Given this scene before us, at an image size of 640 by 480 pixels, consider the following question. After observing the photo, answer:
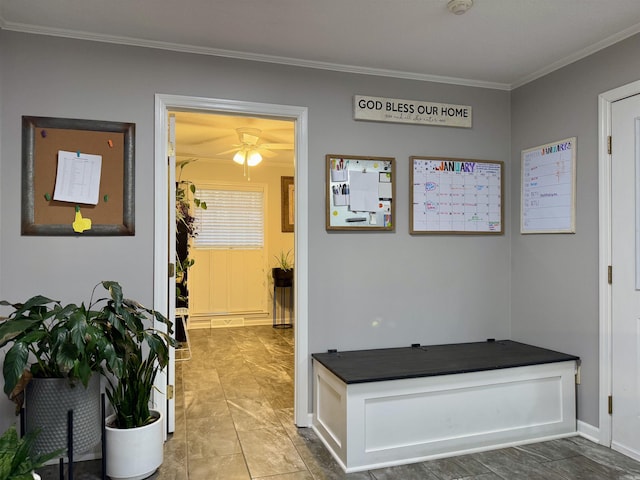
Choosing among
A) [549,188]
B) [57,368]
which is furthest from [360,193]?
[57,368]

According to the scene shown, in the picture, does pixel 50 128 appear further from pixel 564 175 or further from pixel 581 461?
pixel 581 461

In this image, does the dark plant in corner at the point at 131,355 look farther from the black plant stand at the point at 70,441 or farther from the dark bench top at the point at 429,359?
the dark bench top at the point at 429,359

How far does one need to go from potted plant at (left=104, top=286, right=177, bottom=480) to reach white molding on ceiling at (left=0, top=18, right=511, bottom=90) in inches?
57.5

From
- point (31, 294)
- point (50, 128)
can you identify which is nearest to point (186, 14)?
point (50, 128)

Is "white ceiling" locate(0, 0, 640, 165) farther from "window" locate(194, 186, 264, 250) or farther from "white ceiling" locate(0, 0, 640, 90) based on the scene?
"window" locate(194, 186, 264, 250)

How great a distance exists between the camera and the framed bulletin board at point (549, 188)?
9.41 ft

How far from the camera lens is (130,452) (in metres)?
2.21

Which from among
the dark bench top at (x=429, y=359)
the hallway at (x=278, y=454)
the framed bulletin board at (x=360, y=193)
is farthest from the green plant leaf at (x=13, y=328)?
the framed bulletin board at (x=360, y=193)

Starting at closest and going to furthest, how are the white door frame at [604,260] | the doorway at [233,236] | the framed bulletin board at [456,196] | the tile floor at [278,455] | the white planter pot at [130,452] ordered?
the white planter pot at [130,452] → the tile floor at [278,455] → the white door frame at [604,260] → the framed bulletin board at [456,196] → the doorway at [233,236]

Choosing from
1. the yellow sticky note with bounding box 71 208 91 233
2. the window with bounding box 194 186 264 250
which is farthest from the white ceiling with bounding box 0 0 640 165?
the window with bounding box 194 186 264 250

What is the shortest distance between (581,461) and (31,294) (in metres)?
3.16

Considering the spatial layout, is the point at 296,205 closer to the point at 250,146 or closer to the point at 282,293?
the point at 250,146

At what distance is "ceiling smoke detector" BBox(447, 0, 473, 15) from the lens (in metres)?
2.16

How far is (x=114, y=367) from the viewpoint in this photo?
6.40 ft
